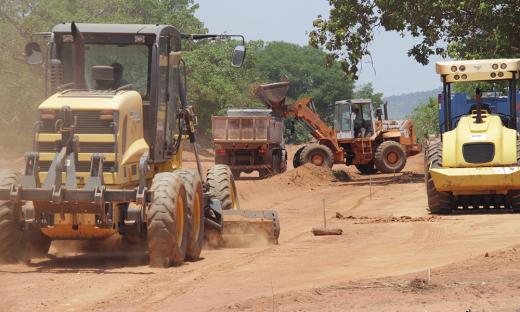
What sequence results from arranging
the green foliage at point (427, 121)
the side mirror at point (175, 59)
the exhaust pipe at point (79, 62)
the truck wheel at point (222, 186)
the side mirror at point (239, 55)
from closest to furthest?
the exhaust pipe at point (79, 62) < the side mirror at point (239, 55) < the side mirror at point (175, 59) < the truck wheel at point (222, 186) < the green foliage at point (427, 121)

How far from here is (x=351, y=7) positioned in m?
22.3

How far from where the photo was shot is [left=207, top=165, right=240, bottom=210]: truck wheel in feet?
33.9

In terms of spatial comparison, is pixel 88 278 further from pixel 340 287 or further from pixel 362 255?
pixel 362 255

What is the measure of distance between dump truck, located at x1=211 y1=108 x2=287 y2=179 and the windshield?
1478cm

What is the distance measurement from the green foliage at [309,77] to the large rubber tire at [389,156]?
40.6m

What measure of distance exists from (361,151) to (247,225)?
17.2 metres

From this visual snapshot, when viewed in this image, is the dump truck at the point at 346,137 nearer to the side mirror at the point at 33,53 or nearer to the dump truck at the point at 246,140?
the dump truck at the point at 246,140

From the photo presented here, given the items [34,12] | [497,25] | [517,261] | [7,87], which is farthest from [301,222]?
[34,12]

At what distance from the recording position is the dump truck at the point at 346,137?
2556 centimetres

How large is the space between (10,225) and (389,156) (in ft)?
67.7

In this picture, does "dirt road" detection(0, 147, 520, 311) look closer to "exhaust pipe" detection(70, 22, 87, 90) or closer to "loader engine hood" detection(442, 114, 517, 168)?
"loader engine hood" detection(442, 114, 517, 168)

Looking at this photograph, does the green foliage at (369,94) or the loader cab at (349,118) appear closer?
the loader cab at (349,118)

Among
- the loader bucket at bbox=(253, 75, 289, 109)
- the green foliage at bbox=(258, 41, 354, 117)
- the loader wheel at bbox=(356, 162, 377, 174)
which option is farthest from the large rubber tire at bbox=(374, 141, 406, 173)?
the green foliage at bbox=(258, 41, 354, 117)

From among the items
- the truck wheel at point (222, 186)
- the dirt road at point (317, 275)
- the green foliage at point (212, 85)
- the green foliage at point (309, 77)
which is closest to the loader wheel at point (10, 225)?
the dirt road at point (317, 275)
